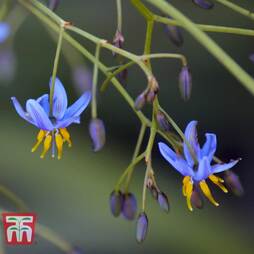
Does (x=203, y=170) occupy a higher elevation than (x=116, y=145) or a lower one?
lower

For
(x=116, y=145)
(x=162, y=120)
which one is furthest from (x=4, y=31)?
(x=116, y=145)

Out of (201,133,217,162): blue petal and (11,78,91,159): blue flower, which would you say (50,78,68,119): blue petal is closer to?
(11,78,91,159): blue flower

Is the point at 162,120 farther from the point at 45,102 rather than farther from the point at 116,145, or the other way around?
the point at 116,145

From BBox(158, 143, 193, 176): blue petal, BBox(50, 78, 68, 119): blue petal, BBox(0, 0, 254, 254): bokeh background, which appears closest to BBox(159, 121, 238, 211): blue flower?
BBox(158, 143, 193, 176): blue petal

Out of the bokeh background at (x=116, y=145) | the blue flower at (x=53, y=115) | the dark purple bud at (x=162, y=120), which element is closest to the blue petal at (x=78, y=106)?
the blue flower at (x=53, y=115)

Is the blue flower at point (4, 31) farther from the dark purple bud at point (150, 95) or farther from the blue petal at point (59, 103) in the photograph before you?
the dark purple bud at point (150, 95)

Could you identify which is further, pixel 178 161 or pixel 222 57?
pixel 178 161
